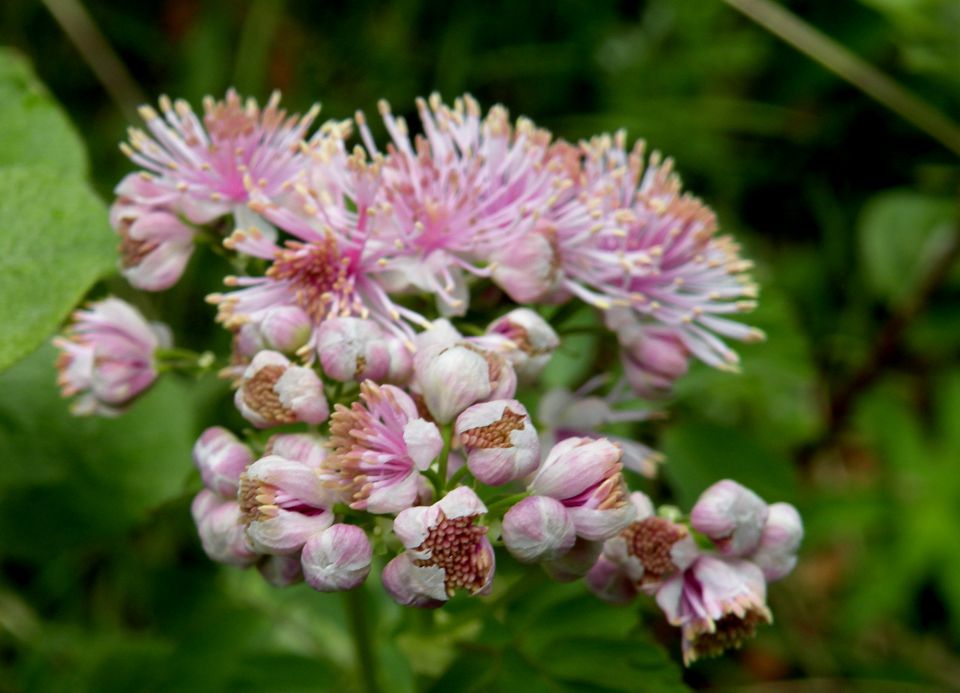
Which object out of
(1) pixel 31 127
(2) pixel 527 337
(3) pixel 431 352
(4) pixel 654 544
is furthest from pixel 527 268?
(1) pixel 31 127

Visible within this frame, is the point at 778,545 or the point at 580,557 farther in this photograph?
the point at 778,545

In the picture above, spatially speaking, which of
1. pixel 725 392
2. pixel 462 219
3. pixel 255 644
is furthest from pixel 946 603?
pixel 462 219

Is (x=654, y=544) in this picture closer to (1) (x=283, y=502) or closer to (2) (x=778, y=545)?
(2) (x=778, y=545)

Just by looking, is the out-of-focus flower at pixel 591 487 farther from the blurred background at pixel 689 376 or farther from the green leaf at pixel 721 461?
the green leaf at pixel 721 461

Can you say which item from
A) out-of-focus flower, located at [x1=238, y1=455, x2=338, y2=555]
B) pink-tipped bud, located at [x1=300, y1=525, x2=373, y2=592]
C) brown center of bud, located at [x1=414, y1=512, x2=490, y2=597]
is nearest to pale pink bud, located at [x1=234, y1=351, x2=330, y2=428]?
out-of-focus flower, located at [x1=238, y1=455, x2=338, y2=555]

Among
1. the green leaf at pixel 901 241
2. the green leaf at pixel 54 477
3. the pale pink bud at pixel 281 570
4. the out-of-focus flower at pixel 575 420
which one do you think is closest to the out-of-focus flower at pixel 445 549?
the pale pink bud at pixel 281 570

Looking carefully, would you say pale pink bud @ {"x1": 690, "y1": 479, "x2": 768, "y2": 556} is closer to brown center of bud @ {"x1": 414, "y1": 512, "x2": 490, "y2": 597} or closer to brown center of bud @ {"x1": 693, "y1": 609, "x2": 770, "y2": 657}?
brown center of bud @ {"x1": 693, "y1": 609, "x2": 770, "y2": 657}
